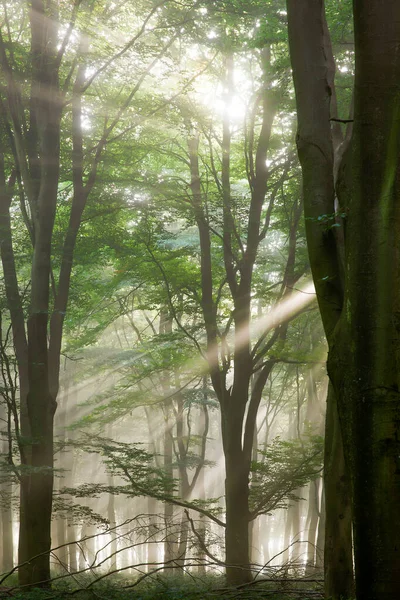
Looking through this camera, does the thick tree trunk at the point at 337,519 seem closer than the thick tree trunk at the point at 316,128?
No

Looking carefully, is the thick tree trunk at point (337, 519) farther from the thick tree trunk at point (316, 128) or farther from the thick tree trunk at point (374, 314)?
the thick tree trunk at point (374, 314)

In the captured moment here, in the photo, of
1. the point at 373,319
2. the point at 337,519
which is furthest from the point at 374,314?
the point at 337,519

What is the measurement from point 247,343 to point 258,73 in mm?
6156

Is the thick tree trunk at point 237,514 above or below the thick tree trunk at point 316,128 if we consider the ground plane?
below

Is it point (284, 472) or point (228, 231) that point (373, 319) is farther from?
point (284, 472)

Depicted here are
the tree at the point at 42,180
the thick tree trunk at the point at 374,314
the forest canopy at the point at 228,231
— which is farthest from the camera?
the tree at the point at 42,180

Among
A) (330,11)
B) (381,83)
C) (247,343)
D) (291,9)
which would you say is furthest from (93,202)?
(381,83)

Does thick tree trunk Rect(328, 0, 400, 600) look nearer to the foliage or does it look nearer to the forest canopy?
the forest canopy

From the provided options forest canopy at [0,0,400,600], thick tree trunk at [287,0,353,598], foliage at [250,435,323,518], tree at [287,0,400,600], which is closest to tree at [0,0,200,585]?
forest canopy at [0,0,400,600]

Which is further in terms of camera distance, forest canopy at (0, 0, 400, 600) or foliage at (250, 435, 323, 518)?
foliage at (250, 435, 323, 518)

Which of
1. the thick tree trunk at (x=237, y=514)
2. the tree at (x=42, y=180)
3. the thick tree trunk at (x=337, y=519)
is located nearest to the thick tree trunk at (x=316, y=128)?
the thick tree trunk at (x=337, y=519)

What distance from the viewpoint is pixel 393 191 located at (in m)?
3.37

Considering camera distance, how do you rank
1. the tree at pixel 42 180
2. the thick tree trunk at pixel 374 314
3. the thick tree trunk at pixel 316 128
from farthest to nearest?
the tree at pixel 42 180 < the thick tree trunk at pixel 316 128 < the thick tree trunk at pixel 374 314

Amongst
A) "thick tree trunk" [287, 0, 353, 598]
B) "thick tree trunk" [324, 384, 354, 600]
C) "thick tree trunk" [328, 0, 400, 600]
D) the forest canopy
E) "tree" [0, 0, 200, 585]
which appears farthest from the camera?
"tree" [0, 0, 200, 585]
